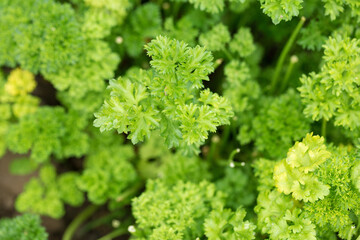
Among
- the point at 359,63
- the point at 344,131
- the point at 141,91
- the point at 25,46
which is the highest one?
the point at 25,46

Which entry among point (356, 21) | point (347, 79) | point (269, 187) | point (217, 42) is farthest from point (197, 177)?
point (356, 21)

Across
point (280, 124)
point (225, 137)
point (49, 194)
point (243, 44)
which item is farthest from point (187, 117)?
point (49, 194)

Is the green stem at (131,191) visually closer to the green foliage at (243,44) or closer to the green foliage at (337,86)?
the green foliage at (243,44)

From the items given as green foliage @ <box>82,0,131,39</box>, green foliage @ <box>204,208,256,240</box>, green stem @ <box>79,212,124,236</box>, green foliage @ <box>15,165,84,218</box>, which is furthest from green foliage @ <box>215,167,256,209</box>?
green foliage @ <box>82,0,131,39</box>

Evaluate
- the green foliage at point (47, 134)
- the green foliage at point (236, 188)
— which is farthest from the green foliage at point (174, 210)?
the green foliage at point (47, 134)

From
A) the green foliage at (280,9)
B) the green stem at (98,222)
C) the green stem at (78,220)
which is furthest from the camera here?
the green stem at (98,222)

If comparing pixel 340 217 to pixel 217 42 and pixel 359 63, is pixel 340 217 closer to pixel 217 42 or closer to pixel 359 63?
pixel 359 63

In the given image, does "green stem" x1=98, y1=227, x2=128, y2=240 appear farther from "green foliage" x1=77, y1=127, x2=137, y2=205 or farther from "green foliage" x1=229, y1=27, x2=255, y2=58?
"green foliage" x1=229, y1=27, x2=255, y2=58
